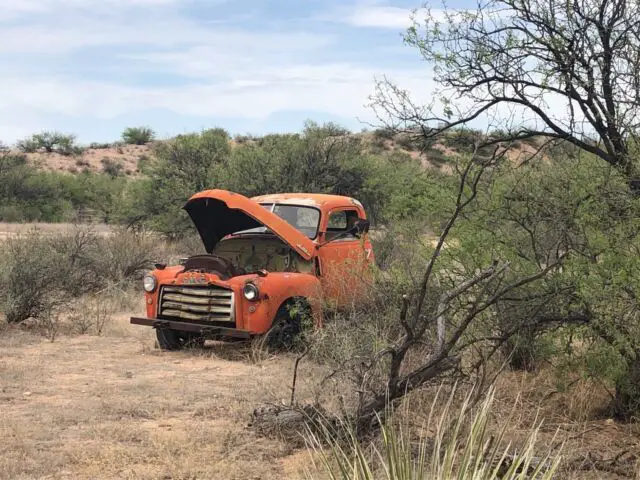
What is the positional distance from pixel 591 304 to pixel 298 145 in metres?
18.3

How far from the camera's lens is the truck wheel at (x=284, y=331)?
8883 mm

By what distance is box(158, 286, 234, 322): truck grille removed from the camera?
8922 mm

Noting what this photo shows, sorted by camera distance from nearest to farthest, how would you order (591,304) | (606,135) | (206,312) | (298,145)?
1. (591,304)
2. (606,135)
3. (206,312)
4. (298,145)

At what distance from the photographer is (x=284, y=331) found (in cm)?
910

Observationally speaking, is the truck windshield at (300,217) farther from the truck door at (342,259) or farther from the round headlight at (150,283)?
the round headlight at (150,283)

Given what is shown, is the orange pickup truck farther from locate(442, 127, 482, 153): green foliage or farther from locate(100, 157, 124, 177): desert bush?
locate(100, 157, 124, 177): desert bush

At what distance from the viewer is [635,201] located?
212 inches

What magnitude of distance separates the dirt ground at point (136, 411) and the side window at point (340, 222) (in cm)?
230

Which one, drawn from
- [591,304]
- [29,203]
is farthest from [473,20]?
[29,203]

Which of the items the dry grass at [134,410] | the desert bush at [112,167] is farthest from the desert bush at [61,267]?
the desert bush at [112,167]

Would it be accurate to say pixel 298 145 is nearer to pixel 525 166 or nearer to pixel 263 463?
pixel 525 166

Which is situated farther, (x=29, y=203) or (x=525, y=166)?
(x=29, y=203)

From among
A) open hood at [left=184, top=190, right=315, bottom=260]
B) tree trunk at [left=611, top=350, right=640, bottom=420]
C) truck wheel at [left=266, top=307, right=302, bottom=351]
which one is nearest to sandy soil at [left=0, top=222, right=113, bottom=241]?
open hood at [left=184, top=190, right=315, bottom=260]

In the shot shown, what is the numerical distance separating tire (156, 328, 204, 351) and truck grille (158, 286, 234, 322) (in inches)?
14.3
